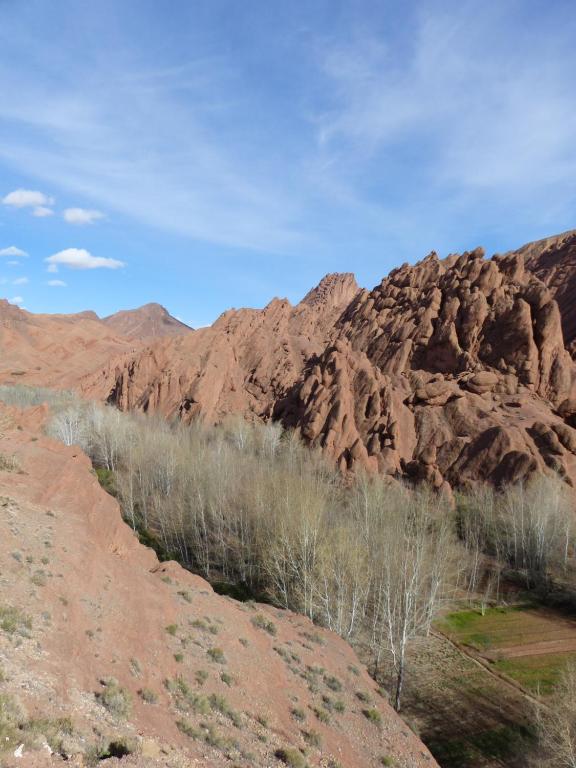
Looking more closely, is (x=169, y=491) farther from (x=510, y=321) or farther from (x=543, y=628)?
(x=510, y=321)

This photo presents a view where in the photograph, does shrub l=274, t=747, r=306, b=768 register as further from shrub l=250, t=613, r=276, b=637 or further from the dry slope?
shrub l=250, t=613, r=276, b=637

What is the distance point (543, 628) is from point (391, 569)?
13.7m

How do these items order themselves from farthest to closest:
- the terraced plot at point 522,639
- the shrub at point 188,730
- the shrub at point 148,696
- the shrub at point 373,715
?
the terraced plot at point 522,639, the shrub at point 373,715, the shrub at point 148,696, the shrub at point 188,730

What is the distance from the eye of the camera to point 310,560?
31.7 m

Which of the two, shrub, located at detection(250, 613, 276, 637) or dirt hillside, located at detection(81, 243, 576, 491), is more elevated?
dirt hillside, located at detection(81, 243, 576, 491)

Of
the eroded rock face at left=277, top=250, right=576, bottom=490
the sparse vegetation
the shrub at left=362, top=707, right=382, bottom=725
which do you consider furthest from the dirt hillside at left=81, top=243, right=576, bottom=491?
the sparse vegetation

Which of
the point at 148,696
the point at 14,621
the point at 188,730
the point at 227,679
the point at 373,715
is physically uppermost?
the point at 14,621

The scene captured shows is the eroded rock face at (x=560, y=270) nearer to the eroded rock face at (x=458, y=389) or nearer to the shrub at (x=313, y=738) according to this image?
the eroded rock face at (x=458, y=389)

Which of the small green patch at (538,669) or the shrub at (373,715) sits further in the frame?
the small green patch at (538,669)

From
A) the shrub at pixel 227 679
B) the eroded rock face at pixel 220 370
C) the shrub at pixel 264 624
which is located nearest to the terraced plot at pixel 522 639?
the shrub at pixel 264 624

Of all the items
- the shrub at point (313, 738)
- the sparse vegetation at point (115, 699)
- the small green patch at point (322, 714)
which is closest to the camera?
the sparse vegetation at point (115, 699)

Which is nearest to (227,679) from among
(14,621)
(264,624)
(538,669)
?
(264,624)

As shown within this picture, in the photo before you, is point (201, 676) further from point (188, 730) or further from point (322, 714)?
point (322, 714)

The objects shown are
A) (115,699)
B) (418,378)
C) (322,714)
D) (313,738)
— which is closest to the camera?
(115,699)
